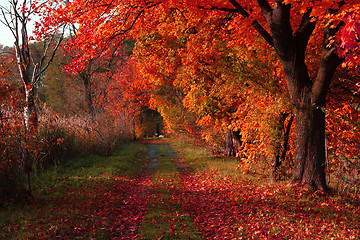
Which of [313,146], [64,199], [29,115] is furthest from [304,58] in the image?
[29,115]

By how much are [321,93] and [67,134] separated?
12.1 meters

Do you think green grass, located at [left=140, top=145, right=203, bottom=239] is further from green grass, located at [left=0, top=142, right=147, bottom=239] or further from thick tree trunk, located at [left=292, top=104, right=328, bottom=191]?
thick tree trunk, located at [left=292, top=104, right=328, bottom=191]

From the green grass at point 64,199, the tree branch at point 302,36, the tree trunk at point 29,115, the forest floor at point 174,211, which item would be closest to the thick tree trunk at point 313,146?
the forest floor at point 174,211

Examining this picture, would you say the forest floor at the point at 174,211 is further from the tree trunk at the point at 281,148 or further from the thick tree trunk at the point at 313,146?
the tree trunk at the point at 281,148

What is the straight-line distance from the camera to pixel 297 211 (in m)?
7.12

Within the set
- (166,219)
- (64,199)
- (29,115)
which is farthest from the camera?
(29,115)

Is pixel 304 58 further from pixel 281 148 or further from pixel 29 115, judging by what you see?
pixel 29 115

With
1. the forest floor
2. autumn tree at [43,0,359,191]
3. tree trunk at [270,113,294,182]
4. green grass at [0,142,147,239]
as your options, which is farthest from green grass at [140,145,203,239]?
tree trunk at [270,113,294,182]

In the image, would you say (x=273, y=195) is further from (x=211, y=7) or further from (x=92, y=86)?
(x=92, y=86)

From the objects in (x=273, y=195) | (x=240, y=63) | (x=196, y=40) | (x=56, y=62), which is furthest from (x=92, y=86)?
(x=273, y=195)

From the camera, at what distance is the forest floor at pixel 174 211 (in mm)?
6039

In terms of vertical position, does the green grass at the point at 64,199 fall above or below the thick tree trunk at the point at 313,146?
below

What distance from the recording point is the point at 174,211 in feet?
26.2

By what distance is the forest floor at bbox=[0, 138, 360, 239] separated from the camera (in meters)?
6.04
